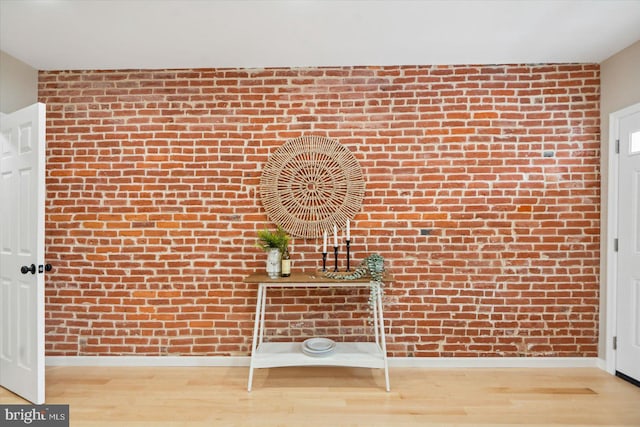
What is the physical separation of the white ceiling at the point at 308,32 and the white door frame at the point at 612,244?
669mm

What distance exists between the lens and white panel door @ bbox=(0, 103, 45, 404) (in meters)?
2.47

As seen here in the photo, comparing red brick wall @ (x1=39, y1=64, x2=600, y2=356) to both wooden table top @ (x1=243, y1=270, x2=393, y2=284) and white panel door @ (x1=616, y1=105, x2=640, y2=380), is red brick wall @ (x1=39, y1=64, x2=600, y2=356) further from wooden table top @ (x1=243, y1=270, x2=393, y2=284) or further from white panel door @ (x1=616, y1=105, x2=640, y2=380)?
wooden table top @ (x1=243, y1=270, x2=393, y2=284)

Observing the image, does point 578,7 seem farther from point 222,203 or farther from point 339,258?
point 222,203

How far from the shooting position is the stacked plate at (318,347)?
274 centimetres

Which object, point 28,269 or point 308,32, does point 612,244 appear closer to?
point 308,32

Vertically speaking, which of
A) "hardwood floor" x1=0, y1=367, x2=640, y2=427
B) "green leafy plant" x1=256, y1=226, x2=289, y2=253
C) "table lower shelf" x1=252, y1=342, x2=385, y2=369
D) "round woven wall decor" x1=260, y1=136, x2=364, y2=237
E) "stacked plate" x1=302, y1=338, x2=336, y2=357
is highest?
"round woven wall decor" x1=260, y1=136, x2=364, y2=237

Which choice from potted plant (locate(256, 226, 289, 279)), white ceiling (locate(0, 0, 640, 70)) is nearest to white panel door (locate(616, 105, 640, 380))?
white ceiling (locate(0, 0, 640, 70))

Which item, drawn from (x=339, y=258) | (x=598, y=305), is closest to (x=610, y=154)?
(x=598, y=305)

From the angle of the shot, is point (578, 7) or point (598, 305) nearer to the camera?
point (578, 7)

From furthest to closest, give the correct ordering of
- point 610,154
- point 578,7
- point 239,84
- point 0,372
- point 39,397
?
point 239,84, point 610,154, point 0,372, point 39,397, point 578,7

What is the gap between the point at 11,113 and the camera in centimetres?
288

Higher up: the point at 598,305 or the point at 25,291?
the point at 25,291

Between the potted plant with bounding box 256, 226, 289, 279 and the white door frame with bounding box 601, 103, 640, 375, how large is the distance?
2631mm

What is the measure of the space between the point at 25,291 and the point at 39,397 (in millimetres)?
715
